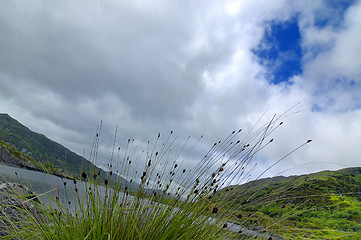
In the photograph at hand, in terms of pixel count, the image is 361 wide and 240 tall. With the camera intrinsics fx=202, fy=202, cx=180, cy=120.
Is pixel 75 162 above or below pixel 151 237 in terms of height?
below

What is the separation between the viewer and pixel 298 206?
1973mm

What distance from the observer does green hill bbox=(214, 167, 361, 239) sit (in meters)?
2.07

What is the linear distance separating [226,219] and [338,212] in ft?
130

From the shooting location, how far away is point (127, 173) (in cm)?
302

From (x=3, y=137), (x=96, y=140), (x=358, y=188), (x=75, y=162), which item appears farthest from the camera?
(x=75, y=162)

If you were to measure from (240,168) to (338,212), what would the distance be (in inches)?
1556

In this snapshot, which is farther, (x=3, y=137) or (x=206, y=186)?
(x=3, y=137)

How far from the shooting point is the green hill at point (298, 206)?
6.79ft

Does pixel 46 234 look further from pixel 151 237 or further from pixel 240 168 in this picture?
pixel 240 168

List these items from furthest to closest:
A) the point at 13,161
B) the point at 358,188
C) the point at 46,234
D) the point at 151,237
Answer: the point at 13,161 → the point at 358,188 → the point at 151,237 → the point at 46,234

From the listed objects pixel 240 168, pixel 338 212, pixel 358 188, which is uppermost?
pixel 358 188

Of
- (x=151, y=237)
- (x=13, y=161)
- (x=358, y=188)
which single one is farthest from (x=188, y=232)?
(x=13, y=161)

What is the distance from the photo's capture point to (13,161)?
76188 mm

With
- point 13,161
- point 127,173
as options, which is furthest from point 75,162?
point 127,173
